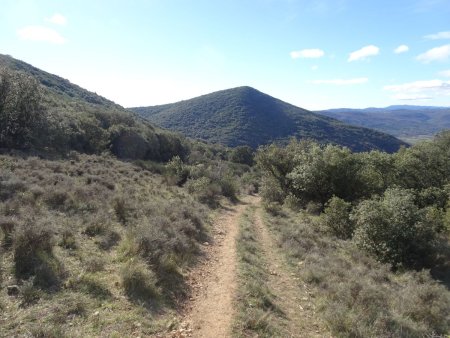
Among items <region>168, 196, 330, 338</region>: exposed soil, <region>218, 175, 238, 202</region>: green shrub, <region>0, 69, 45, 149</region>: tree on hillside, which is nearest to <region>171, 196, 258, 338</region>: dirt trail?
<region>168, 196, 330, 338</region>: exposed soil

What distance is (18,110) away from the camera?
2727 cm

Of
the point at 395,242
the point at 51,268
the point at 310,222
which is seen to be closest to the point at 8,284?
the point at 51,268

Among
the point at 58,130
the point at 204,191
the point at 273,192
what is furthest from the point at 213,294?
the point at 58,130

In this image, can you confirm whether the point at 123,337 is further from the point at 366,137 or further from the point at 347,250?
the point at 366,137

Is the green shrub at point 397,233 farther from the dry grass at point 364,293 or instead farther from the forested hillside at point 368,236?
the dry grass at point 364,293

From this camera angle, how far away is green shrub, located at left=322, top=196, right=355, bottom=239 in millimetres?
16859

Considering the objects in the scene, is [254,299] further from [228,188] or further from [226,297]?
[228,188]

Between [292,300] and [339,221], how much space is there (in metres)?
9.00

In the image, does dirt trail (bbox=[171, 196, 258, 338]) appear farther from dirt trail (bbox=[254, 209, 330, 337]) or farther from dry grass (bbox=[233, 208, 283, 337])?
dirt trail (bbox=[254, 209, 330, 337])

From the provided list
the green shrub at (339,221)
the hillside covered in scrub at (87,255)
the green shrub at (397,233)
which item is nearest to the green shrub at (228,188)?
the hillside covered in scrub at (87,255)

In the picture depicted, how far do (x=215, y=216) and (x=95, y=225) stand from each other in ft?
27.7

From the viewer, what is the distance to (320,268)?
433 inches

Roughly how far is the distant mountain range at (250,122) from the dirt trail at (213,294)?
86.4 metres

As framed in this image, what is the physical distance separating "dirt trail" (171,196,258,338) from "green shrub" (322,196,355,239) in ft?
18.9
